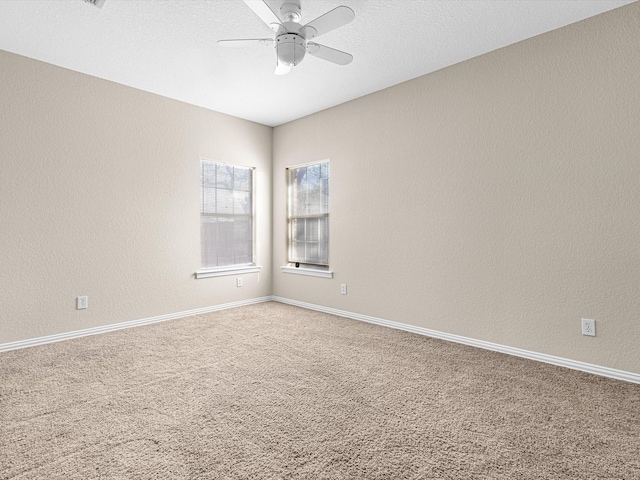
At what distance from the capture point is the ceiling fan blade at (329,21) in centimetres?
203

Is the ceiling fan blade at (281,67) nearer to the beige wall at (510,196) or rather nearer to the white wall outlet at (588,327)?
the beige wall at (510,196)

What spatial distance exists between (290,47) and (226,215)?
2.83 meters

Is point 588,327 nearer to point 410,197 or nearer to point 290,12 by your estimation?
point 410,197

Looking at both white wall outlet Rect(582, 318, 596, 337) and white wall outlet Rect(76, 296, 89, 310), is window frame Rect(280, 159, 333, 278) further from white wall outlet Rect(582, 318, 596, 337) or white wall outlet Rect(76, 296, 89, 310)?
white wall outlet Rect(582, 318, 596, 337)

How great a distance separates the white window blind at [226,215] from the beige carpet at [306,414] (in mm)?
1700

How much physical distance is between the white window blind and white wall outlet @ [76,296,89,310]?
53.0 inches

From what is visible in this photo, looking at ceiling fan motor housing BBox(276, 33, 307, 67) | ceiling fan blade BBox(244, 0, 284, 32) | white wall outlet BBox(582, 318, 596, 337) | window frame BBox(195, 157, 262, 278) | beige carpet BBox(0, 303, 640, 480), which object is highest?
ceiling fan blade BBox(244, 0, 284, 32)

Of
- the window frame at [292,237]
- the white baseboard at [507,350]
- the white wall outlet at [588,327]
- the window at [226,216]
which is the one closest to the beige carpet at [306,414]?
the white baseboard at [507,350]

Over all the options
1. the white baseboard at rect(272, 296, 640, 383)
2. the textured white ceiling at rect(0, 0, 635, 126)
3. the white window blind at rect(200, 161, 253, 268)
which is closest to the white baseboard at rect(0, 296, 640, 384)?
the white baseboard at rect(272, 296, 640, 383)

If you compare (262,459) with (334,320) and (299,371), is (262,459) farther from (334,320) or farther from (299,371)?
(334,320)

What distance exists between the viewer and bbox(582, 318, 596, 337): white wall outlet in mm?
2496

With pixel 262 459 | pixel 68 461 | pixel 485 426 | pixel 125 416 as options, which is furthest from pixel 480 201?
pixel 68 461

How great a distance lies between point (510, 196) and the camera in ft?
9.47

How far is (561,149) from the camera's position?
263cm
